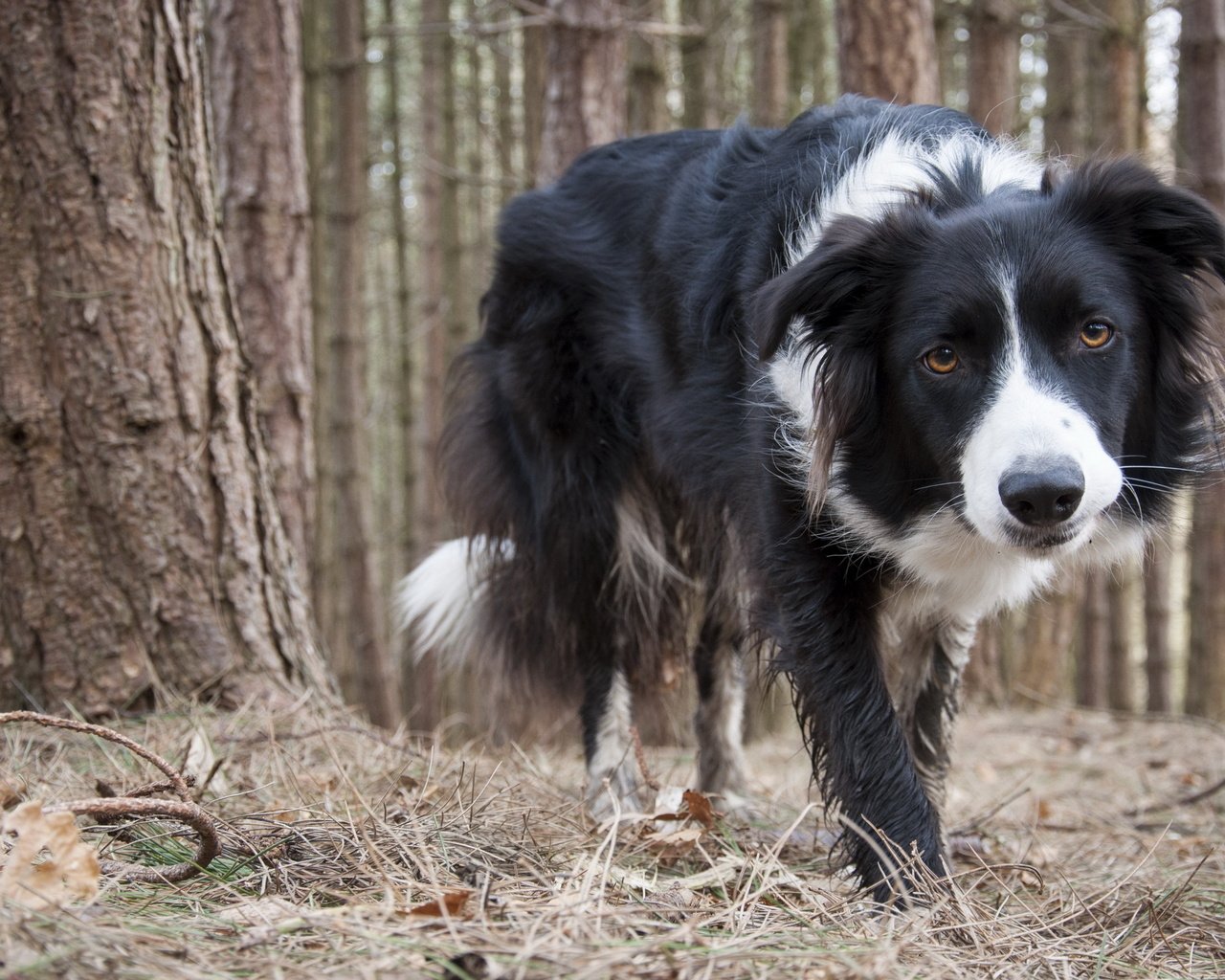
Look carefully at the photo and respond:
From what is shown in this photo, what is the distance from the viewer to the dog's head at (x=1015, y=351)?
2523 mm

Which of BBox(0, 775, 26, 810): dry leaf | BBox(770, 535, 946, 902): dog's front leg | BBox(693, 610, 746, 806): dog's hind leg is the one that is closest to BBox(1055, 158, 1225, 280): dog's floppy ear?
BBox(770, 535, 946, 902): dog's front leg

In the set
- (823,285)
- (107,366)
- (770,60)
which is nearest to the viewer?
(823,285)

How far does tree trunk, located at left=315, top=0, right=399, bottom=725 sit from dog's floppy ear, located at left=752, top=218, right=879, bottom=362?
732cm

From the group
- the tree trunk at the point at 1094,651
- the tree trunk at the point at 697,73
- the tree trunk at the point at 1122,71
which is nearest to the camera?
the tree trunk at the point at 1122,71

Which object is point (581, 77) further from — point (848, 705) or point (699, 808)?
point (699, 808)

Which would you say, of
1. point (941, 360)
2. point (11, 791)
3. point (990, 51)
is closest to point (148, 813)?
point (11, 791)

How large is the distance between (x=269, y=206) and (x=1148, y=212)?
3981mm

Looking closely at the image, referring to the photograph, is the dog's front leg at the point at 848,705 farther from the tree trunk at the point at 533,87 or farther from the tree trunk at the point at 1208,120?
the tree trunk at the point at 533,87

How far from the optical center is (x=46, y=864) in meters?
1.90

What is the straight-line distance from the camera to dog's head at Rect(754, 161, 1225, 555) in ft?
8.28

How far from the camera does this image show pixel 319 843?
238 cm

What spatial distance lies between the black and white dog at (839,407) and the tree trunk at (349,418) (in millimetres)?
5816

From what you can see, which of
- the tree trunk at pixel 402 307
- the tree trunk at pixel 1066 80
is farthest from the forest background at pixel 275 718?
the tree trunk at pixel 402 307

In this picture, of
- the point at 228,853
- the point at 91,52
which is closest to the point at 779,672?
the point at 228,853
